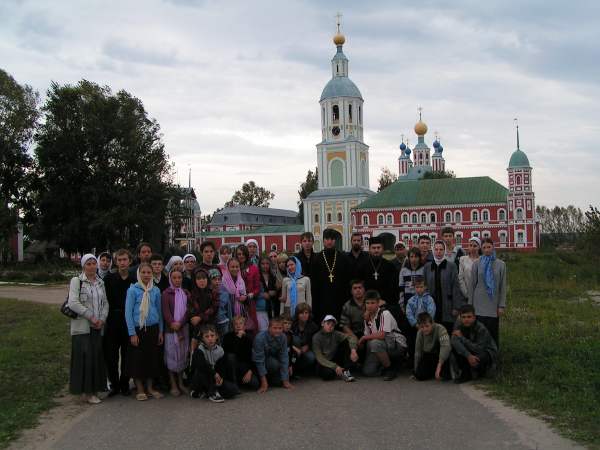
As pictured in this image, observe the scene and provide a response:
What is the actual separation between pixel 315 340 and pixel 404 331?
130 centimetres

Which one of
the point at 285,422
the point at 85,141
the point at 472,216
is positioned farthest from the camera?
the point at 472,216

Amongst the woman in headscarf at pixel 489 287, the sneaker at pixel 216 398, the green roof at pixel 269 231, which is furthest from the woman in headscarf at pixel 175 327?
the green roof at pixel 269 231

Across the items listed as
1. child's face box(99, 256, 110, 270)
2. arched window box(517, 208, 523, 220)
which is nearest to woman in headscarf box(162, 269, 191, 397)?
child's face box(99, 256, 110, 270)

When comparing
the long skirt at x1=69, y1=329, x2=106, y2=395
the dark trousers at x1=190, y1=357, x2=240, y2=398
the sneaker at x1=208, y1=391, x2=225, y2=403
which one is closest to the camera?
the sneaker at x1=208, y1=391, x2=225, y2=403

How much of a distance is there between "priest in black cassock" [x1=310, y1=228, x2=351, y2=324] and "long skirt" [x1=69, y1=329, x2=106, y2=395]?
10.4ft

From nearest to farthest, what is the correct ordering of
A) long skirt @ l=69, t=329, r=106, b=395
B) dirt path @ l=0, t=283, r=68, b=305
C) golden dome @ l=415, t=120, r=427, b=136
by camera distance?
long skirt @ l=69, t=329, r=106, b=395, dirt path @ l=0, t=283, r=68, b=305, golden dome @ l=415, t=120, r=427, b=136

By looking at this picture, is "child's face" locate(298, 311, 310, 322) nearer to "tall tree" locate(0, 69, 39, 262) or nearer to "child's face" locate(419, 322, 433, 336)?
"child's face" locate(419, 322, 433, 336)

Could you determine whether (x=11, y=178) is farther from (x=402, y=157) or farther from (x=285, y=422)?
(x=402, y=157)

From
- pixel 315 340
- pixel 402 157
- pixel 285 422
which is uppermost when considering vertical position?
pixel 402 157

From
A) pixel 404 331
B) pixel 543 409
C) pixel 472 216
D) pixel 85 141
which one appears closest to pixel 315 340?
pixel 404 331

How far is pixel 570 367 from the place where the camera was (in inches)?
312

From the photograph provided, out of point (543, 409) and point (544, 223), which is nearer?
point (543, 409)

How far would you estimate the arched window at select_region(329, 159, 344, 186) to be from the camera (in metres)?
73.7

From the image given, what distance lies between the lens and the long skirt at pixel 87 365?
730 cm
